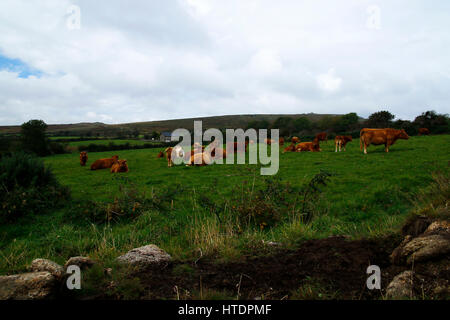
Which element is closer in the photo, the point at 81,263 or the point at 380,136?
the point at 81,263

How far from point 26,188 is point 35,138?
4489 centimetres

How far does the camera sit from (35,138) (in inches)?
1779

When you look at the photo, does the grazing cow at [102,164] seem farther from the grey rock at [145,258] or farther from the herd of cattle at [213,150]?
the grey rock at [145,258]

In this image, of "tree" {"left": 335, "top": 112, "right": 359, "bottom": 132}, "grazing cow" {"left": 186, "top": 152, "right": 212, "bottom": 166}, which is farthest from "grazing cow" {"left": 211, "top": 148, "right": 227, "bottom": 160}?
"tree" {"left": 335, "top": 112, "right": 359, "bottom": 132}

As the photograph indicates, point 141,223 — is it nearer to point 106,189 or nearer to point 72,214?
point 72,214

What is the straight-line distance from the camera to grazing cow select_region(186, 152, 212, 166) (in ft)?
59.3

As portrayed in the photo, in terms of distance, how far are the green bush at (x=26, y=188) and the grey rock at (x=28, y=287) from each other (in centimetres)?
610

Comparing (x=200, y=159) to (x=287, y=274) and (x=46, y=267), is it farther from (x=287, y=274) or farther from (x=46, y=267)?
(x=287, y=274)

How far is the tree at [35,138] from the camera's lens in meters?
44.0

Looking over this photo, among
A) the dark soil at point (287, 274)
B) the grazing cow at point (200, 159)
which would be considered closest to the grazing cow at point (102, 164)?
the grazing cow at point (200, 159)

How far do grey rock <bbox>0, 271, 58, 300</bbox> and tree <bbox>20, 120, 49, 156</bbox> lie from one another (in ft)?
163

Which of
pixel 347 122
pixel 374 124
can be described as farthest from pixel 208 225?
pixel 347 122
